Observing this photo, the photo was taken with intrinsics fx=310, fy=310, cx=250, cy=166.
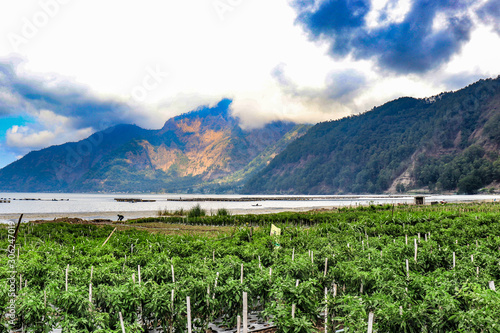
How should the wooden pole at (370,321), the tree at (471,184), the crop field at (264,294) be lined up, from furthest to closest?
1. the tree at (471,184)
2. the crop field at (264,294)
3. the wooden pole at (370,321)

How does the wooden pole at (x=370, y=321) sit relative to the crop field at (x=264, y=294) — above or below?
above

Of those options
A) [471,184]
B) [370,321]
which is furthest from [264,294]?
[471,184]

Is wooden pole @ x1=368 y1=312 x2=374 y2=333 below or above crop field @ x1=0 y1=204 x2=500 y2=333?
above

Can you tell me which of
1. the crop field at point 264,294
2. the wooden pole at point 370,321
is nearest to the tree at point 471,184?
the crop field at point 264,294

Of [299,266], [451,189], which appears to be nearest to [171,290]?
[299,266]

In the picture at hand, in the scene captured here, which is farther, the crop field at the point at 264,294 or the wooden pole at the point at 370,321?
Result: the crop field at the point at 264,294

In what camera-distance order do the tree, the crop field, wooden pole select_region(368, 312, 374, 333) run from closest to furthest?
wooden pole select_region(368, 312, 374, 333) → the crop field → the tree

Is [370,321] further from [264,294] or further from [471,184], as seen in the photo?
[471,184]

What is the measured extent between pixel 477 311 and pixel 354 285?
13.8 feet

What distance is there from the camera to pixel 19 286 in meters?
9.95

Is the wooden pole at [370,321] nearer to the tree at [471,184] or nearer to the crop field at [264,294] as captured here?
the crop field at [264,294]

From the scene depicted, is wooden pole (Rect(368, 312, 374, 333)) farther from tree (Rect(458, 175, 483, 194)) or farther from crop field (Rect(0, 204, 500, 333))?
tree (Rect(458, 175, 483, 194))

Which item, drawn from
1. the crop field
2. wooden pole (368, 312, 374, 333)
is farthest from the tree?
wooden pole (368, 312, 374, 333)

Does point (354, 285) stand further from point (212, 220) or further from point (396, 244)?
point (212, 220)
